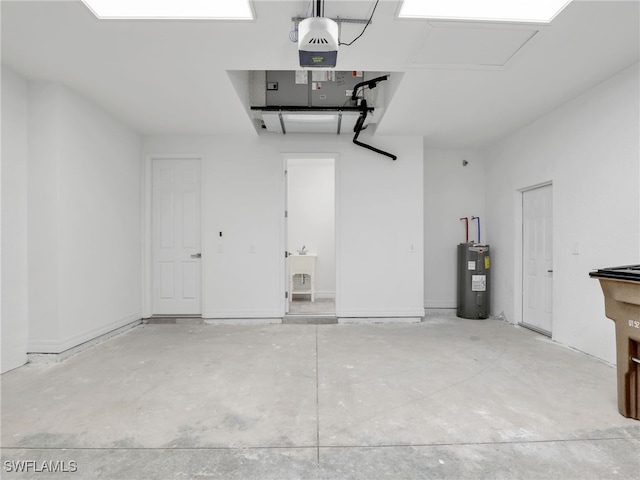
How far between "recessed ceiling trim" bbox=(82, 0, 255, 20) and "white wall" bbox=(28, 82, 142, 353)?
1.48 m

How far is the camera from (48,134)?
3148 mm

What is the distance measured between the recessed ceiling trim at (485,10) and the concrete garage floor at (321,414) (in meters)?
2.69

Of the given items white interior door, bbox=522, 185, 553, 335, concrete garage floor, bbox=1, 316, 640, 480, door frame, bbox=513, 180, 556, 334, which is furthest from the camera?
door frame, bbox=513, 180, 556, 334

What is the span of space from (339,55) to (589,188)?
110 inches

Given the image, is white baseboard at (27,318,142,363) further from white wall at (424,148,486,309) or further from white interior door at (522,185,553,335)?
white interior door at (522,185,553,335)

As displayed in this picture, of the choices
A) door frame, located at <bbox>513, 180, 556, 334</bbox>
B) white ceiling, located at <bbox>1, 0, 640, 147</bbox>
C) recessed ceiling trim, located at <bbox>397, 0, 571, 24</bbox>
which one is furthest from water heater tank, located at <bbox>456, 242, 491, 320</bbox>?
recessed ceiling trim, located at <bbox>397, 0, 571, 24</bbox>

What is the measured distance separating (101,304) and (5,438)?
2057 millimetres

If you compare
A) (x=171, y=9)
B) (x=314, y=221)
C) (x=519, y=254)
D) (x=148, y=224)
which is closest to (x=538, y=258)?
(x=519, y=254)

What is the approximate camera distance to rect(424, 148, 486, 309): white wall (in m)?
5.27

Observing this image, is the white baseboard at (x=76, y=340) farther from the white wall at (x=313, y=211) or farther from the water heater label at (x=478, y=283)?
the water heater label at (x=478, y=283)

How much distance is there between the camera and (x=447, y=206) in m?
5.30

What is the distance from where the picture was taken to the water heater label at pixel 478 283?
4793mm

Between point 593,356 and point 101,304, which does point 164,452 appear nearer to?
point 101,304

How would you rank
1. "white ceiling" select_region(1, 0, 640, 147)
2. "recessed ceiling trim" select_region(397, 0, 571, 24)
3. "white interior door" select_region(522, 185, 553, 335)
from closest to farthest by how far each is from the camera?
"recessed ceiling trim" select_region(397, 0, 571, 24) < "white ceiling" select_region(1, 0, 640, 147) < "white interior door" select_region(522, 185, 553, 335)
